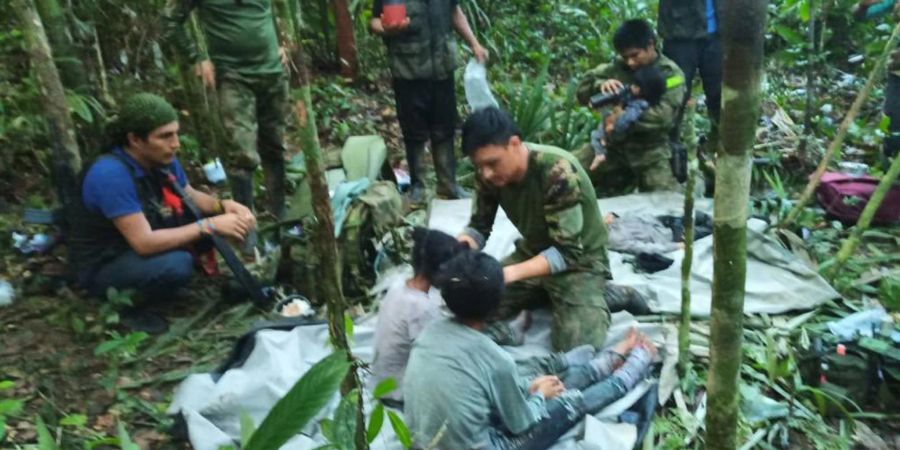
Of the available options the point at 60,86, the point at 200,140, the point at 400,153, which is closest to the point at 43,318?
the point at 60,86

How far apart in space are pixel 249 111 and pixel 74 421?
215cm

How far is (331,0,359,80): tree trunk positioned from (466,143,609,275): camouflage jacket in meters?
4.11

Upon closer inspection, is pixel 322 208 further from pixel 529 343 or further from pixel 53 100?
pixel 53 100

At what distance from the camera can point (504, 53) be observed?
27.6 feet

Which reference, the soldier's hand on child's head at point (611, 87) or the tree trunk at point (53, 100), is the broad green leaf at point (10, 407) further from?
the soldier's hand on child's head at point (611, 87)

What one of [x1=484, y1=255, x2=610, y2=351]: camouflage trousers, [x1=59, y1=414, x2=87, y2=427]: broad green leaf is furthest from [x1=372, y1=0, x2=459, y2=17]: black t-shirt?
[x1=59, y1=414, x2=87, y2=427]: broad green leaf

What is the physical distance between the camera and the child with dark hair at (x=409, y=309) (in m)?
3.21

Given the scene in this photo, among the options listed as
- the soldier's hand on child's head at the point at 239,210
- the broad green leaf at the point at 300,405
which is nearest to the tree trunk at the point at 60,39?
the soldier's hand on child's head at the point at 239,210

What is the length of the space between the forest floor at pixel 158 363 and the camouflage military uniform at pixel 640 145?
3.52ft

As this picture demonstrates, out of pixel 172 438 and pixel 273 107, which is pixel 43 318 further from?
pixel 273 107

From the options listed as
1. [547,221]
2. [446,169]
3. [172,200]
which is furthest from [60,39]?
[547,221]

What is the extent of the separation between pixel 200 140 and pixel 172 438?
10.1 ft

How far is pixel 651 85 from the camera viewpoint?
515 centimetres

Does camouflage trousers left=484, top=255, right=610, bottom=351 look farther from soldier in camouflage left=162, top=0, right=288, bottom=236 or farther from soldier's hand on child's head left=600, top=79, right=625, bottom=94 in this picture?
soldier in camouflage left=162, top=0, right=288, bottom=236
